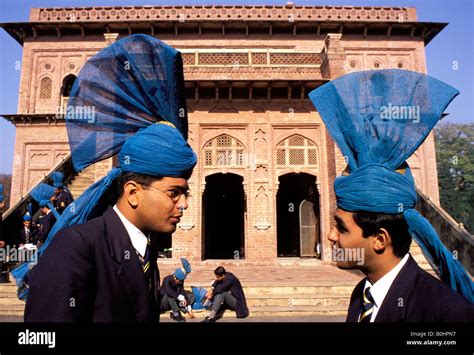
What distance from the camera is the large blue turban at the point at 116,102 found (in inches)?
78.0

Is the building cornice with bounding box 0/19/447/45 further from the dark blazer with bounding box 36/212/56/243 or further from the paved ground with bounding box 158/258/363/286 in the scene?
the dark blazer with bounding box 36/212/56/243

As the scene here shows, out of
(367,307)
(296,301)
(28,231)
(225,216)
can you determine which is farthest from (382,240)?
(225,216)

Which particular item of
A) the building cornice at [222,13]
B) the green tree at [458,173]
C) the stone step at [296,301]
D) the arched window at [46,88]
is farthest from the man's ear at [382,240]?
the green tree at [458,173]

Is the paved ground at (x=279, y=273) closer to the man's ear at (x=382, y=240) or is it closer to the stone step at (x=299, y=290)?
the stone step at (x=299, y=290)

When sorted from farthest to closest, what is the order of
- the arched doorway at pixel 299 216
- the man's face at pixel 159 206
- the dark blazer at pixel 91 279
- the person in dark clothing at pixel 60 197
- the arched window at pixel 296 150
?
the arched doorway at pixel 299 216 → the arched window at pixel 296 150 → the person in dark clothing at pixel 60 197 → the man's face at pixel 159 206 → the dark blazer at pixel 91 279

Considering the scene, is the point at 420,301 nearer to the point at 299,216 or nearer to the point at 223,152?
the point at 223,152

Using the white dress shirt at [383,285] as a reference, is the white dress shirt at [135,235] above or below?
above

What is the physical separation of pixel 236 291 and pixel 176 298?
1.38m

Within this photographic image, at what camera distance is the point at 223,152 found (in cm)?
1587

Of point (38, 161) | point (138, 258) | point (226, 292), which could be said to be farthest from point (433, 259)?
point (38, 161)

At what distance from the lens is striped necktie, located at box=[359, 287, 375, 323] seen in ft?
5.76

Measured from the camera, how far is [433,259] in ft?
6.49

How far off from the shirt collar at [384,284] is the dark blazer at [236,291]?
6.72 metres

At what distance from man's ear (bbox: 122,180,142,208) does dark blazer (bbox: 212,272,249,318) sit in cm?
681
